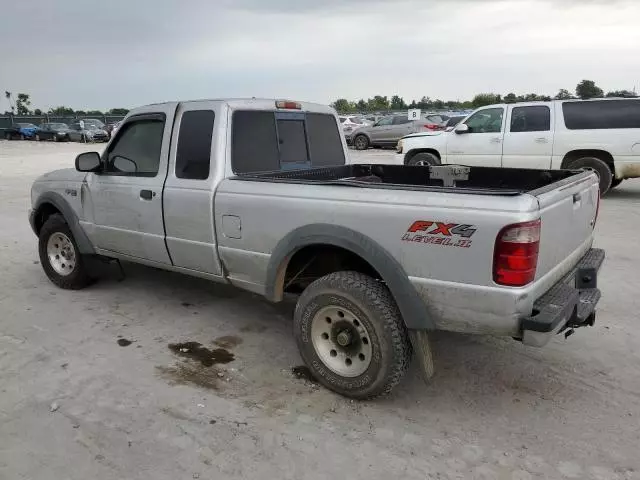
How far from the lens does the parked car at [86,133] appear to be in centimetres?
3672

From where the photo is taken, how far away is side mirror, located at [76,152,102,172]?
4742 mm

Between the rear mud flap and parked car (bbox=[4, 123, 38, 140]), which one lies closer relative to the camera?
the rear mud flap

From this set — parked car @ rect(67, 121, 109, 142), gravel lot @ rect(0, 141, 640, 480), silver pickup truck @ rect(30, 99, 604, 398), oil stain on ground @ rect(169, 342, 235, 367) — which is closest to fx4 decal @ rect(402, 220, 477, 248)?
silver pickup truck @ rect(30, 99, 604, 398)

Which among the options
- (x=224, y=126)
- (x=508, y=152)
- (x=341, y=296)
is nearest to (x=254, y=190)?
(x=224, y=126)

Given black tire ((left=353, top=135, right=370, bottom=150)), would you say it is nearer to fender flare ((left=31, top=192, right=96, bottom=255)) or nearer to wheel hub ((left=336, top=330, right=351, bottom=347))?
fender flare ((left=31, top=192, right=96, bottom=255))

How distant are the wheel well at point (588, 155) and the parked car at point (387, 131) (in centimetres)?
1278

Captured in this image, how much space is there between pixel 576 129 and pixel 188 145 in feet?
28.2

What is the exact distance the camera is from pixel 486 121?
11.4 meters

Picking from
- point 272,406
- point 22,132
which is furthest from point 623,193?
point 22,132

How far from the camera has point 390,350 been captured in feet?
10.3

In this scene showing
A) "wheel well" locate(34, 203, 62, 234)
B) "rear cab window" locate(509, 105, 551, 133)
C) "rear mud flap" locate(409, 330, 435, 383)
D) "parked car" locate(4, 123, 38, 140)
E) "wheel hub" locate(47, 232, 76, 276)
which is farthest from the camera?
"parked car" locate(4, 123, 38, 140)

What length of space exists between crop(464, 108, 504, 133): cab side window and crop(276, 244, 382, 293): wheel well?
8408mm

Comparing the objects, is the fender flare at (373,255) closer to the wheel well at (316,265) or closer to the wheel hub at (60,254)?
the wheel well at (316,265)

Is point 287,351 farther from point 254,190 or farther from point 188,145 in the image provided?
point 188,145
